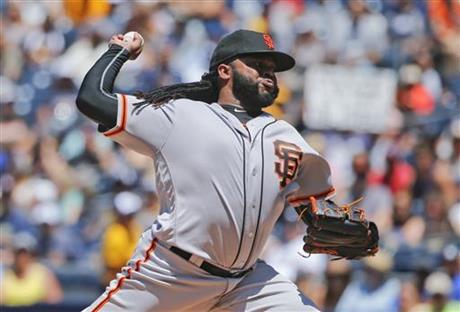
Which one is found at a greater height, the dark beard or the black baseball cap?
the black baseball cap

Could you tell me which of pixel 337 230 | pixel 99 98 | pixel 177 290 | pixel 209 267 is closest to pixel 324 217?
pixel 337 230

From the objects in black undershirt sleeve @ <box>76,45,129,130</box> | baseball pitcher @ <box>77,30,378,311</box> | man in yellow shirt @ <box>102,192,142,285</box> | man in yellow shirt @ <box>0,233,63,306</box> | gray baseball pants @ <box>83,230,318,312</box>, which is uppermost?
black undershirt sleeve @ <box>76,45,129,130</box>

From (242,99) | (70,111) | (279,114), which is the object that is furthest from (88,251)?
(242,99)

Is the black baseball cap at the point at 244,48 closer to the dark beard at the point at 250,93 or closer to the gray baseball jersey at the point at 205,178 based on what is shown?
the dark beard at the point at 250,93

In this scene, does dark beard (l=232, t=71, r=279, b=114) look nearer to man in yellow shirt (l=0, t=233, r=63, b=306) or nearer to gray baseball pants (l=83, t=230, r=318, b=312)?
gray baseball pants (l=83, t=230, r=318, b=312)

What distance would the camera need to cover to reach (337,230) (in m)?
4.58

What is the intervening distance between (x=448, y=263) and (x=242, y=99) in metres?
4.46

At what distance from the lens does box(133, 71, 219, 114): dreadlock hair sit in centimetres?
433

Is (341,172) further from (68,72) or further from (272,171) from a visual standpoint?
(272,171)

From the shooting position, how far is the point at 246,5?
38.0 feet

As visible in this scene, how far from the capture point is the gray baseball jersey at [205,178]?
423 centimetres

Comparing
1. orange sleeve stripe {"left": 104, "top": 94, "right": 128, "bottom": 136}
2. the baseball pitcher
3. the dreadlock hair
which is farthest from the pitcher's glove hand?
orange sleeve stripe {"left": 104, "top": 94, "right": 128, "bottom": 136}

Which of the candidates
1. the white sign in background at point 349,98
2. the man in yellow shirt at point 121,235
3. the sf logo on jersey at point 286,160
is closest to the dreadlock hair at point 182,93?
the sf logo on jersey at point 286,160

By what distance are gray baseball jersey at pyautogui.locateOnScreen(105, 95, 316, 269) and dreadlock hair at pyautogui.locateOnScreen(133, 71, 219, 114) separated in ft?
0.13
